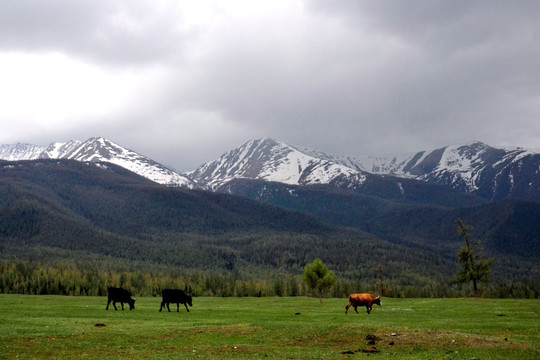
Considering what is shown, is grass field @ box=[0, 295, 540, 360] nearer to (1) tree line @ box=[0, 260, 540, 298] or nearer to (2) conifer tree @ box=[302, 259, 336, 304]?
(2) conifer tree @ box=[302, 259, 336, 304]

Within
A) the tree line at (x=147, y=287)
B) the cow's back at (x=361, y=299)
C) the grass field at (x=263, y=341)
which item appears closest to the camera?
the grass field at (x=263, y=341)

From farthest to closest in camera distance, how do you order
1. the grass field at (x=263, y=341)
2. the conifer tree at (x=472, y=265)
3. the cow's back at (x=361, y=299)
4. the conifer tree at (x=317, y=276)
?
the conifer tree at (x=472, y=265) → the conifer tree at (x=317, y=276) → the cow's back at (x=361, y=299) → the grass field at (x=263, y=341)

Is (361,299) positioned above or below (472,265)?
below

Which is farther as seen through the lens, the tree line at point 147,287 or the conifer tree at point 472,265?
the tree line at point 147,287

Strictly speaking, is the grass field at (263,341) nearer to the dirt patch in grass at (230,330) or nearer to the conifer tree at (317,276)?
the dirt patch in grass at (230,330)

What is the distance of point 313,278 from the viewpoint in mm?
83500

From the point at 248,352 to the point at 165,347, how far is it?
→ 5.07 m

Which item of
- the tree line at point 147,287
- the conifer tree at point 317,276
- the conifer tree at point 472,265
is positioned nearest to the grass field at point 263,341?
the conifer tree at point 317,276

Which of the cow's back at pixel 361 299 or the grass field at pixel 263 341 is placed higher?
the cow's back at pixel 361 299

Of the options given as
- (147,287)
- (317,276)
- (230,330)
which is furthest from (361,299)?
(147,287)

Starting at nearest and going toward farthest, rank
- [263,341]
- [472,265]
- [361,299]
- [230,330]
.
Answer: [263,341], [230,330], [361,299], [472,265]

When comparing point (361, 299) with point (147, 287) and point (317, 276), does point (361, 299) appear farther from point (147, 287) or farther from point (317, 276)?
point (147, 287)

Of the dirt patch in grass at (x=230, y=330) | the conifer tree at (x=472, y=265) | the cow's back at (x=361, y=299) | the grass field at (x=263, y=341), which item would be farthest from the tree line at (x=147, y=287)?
the grass field at (x=263, y=341)

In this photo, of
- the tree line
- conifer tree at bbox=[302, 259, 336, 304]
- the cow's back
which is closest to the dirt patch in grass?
the cow's back
